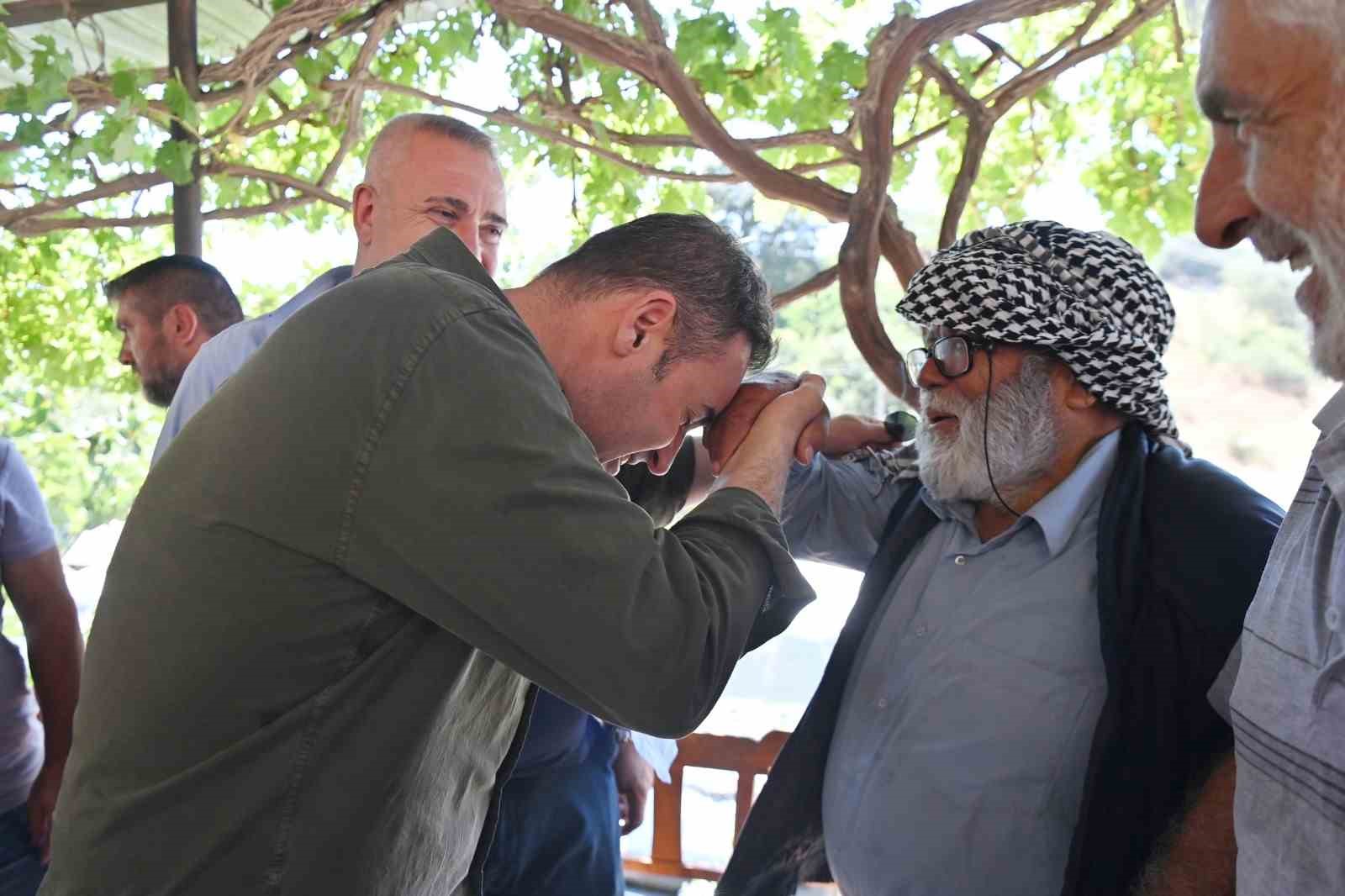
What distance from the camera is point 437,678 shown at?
3.92ft

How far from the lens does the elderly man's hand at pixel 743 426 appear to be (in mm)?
1544

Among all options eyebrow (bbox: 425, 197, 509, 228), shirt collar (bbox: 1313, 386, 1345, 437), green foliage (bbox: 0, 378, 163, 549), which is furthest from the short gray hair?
green foliage (bbox: 0, 378, 163, 549)

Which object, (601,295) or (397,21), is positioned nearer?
(601,295)

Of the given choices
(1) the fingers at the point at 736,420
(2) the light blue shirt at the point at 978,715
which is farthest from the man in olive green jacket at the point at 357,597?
(2) the light blue shirt at the point at 978,715

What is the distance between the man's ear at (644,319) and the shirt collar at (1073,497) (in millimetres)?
891

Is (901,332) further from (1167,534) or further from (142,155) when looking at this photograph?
(142,155)

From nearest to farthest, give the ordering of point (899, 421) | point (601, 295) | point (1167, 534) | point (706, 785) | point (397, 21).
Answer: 1. point (601, 295)
2. point (1167, 534)
3. point (899, 421)
4. point (397, 21)
5. point (706, 785)

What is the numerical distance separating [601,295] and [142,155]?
2242 millimetres

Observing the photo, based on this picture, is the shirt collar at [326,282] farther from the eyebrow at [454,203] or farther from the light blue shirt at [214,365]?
the eyebrow at [454,203]

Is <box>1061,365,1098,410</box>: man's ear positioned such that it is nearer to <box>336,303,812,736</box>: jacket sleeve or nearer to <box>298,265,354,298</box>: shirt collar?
<box>336,303,812,736</box>: jacket sleeve

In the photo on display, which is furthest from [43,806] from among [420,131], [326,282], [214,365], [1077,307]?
[1077,307]

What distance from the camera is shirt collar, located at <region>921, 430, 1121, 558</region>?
190cm

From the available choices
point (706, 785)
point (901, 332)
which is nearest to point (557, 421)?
point (901, 332)

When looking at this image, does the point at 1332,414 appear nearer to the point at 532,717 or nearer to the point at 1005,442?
the point at 1005,442
